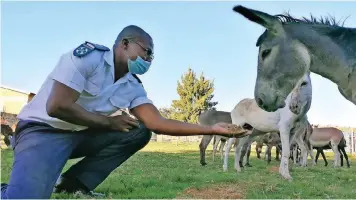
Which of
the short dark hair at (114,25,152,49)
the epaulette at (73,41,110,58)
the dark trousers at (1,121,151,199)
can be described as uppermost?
the short dark hair at (114,25,152,49)

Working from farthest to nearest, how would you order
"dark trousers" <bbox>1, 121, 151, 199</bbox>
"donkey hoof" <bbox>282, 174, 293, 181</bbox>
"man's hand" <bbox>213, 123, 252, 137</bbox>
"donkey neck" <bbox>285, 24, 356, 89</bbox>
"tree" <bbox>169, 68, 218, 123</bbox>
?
1. "tree" <bbox>169, 68, 218, 123</bbox>
2. "donkey hoof" <bbox>282, 174, 293, 181</bbox>
3. "donkey neck" <bbox>285, 24, 356, 89</bbox>
4. "man's hand" <bbox>213, 123, 252, 137</bbox>
5. "dark trousers" <bbox>1, 121, 151, 199</bbox>

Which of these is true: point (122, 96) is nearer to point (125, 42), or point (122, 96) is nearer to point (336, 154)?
point (125, 42)

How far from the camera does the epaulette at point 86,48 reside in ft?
13.3

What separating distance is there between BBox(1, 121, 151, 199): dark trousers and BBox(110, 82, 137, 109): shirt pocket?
1.49ft

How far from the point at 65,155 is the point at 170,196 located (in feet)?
6.26

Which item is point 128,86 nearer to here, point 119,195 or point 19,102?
point 119,195

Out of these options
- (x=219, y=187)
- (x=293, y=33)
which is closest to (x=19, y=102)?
(x=219, y=187)

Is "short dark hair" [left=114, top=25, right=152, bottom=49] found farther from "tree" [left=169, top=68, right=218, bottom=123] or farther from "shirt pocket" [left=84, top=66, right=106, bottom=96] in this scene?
"tree" [left=169, top=68, right=218, bottom=123]

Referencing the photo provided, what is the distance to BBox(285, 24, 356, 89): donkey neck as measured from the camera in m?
4.97

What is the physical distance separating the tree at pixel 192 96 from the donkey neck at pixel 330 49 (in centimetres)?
5106

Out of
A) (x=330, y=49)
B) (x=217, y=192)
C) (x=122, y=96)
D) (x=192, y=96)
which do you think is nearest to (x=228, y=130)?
(x=122, y=96)

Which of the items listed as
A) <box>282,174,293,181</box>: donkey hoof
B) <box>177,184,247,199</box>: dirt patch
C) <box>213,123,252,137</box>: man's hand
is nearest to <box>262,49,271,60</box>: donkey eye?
<box>213,123,252,137</box>: man's hand

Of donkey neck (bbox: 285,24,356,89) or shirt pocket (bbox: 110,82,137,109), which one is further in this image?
donkey neck (bbox: 285,24,356,89)

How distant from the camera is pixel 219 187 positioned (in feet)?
22.1
